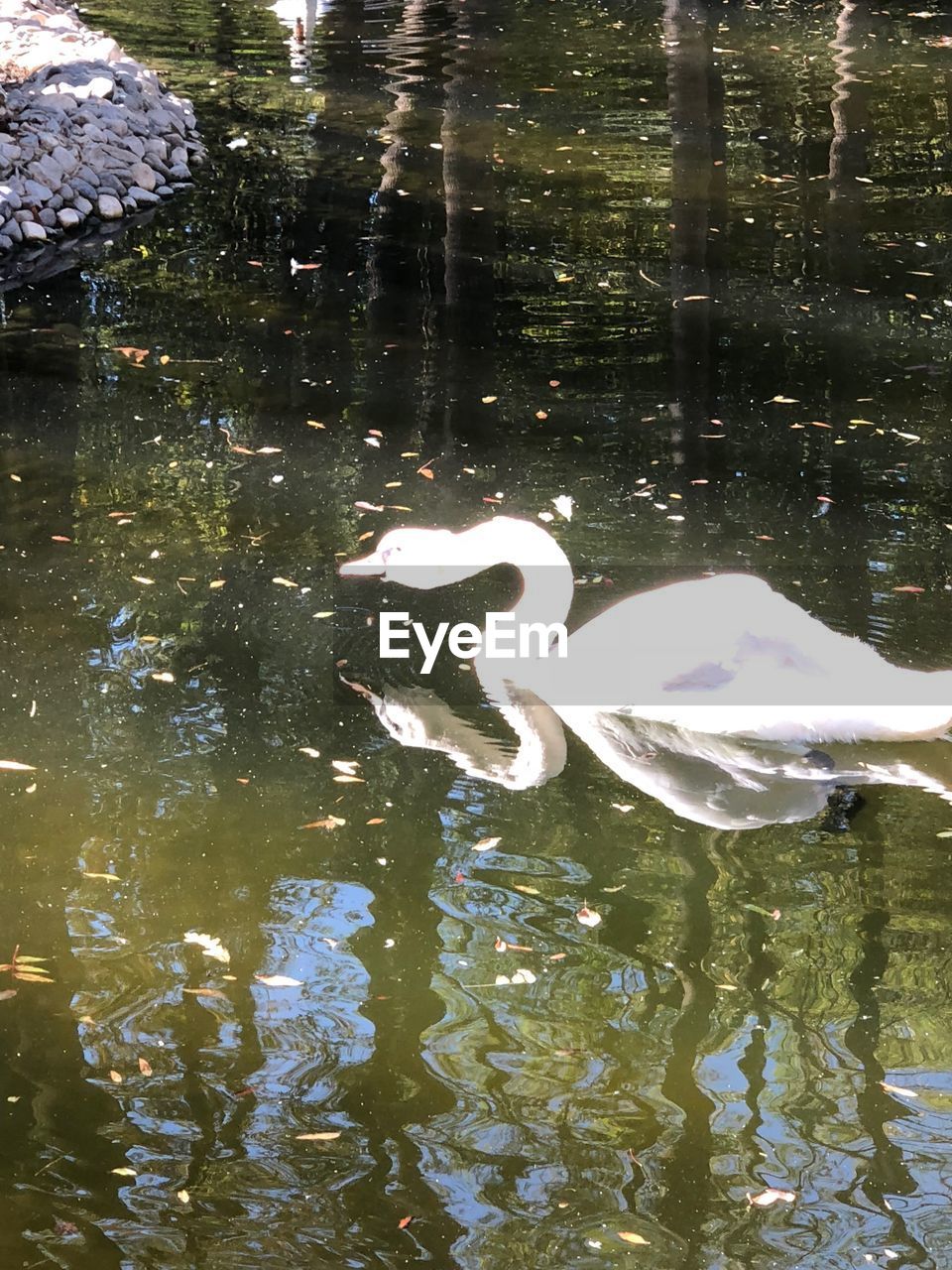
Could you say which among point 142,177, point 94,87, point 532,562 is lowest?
point 532,562

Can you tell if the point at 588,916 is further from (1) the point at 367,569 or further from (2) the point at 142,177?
(2) the point at 142,177

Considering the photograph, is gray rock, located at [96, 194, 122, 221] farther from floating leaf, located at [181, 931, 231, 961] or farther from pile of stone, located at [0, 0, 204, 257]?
floating leaf, located at [181, 931, 231, 961]

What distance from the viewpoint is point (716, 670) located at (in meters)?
5.16

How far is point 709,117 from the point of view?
1276 centimetres

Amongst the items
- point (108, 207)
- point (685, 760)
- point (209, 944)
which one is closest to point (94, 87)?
point (108, 207)

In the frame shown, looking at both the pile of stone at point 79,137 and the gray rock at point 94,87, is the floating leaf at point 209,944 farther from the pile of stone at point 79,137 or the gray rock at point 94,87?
the gray rock at point 94,87

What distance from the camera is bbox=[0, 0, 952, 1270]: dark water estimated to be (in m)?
3.45

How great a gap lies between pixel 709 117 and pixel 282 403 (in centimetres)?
687

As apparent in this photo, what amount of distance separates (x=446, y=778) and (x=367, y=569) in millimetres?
1372

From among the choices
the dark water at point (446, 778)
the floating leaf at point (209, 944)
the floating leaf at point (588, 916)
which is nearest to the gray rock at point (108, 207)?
the dark water at point (446, 778)

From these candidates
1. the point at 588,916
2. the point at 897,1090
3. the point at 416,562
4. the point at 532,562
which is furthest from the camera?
the point at 416,562

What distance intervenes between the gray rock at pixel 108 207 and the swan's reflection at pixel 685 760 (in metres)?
6.58

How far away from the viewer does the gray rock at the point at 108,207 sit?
34.3ft

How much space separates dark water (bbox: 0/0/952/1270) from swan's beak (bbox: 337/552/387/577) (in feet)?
0.45
